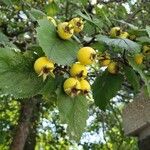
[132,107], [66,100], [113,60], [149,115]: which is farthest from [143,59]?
[132,107]

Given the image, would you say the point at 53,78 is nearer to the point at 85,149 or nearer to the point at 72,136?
the point at 72,136

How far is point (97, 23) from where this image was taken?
143 centimetres

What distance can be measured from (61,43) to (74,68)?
110 mm

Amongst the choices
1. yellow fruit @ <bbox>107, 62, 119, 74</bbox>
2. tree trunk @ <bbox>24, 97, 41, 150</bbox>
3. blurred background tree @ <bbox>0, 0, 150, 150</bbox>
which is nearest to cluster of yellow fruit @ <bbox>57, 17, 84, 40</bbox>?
yellow fruit @ <bbox>107, 62, 119, 74</bbox>

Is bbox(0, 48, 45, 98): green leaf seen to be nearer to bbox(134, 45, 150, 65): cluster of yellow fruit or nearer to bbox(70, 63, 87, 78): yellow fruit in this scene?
bbox(70, 63, 87, 78): yellow fruit

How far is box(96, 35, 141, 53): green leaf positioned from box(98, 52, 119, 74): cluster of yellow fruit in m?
0.08

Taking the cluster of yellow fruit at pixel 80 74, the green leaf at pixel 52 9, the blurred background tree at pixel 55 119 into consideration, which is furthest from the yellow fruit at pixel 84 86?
the blurred background tree at pixel 55 119

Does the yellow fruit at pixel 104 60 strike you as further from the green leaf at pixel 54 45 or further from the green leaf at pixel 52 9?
the green leaf at pixel 52 9

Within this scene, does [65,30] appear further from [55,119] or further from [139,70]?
[55,119]

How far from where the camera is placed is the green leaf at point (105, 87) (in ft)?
4.78

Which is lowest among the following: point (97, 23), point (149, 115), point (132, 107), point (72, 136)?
point (72, 136)

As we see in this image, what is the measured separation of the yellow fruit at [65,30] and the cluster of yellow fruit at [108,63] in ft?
0.62

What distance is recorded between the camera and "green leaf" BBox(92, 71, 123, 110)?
146 cm

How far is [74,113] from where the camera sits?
126 cm
